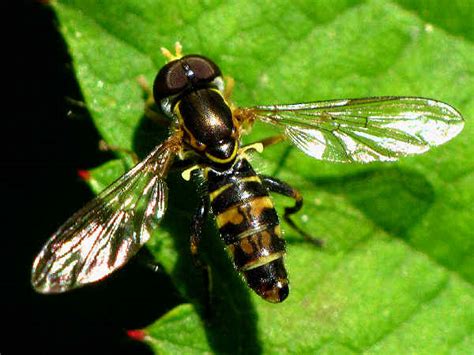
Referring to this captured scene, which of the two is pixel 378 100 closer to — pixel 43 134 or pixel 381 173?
pixel 381 173

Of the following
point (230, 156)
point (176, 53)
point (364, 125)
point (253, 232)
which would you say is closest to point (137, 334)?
point (253, 232)

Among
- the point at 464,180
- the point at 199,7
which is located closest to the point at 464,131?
the point at 464,180

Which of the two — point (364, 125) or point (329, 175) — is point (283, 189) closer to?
point (329, 175)

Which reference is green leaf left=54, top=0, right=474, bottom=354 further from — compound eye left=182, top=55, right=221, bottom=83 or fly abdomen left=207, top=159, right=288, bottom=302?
fly abdomen left=207, top=159, right=288, bottom=302

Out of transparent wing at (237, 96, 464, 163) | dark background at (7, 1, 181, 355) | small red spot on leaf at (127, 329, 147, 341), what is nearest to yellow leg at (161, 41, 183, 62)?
transparent wing at (237, 96, 464, 163)

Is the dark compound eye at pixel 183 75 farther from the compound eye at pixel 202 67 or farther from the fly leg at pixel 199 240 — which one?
the fly leg at pixel 199 240

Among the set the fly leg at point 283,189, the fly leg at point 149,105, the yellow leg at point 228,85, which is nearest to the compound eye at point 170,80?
the fly leg at point 149,105
